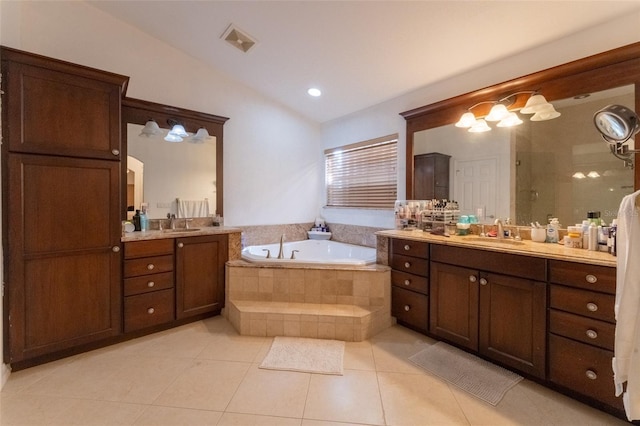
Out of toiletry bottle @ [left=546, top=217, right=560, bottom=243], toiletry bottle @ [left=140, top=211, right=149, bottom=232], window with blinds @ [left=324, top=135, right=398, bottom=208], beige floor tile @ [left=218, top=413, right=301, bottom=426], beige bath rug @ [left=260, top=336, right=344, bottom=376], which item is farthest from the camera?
window with blinds @ [left=324, top=135, right=398, bottom=208]

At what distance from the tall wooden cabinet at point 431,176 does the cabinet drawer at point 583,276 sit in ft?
3.92

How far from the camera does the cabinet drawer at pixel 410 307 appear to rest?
2293mm

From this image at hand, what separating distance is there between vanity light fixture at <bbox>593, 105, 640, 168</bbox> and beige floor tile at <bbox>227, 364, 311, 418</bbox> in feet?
7.46

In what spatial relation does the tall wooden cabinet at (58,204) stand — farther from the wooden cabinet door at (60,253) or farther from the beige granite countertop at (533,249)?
the beige granite countertop at (533,249)

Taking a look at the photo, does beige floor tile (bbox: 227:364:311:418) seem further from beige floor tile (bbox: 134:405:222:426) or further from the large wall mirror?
the large wall mirror

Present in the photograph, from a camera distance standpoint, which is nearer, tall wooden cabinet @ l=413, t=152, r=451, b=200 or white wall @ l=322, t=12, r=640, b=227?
white wall @ l=322, t=12, r=640, b=227

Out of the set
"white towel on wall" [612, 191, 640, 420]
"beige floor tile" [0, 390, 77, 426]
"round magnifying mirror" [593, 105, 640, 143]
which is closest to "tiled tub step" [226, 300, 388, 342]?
"beige floor tile" [0, 390, 77, 426]

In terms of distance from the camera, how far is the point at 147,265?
232cm

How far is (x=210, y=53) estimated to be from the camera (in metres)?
2.90

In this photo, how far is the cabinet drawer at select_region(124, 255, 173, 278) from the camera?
224cm

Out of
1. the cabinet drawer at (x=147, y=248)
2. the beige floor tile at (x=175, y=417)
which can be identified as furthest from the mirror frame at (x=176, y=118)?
the beige floor tile at (x=175, y=417)

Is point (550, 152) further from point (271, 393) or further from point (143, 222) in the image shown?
point (143, 222)

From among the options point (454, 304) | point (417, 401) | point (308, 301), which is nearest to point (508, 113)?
point (454, 304)

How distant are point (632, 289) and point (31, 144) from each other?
334 cm
